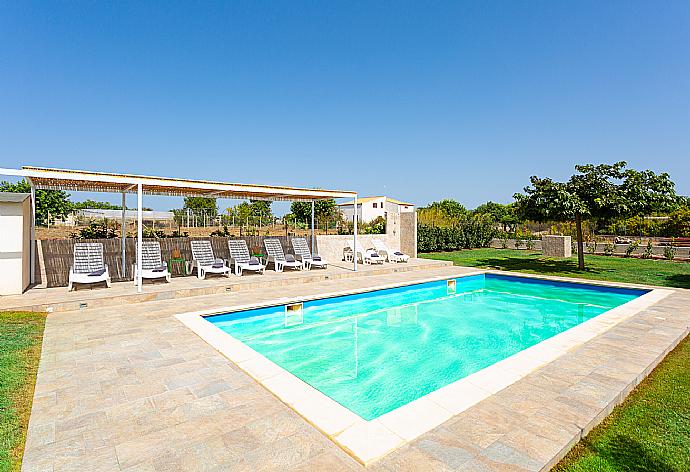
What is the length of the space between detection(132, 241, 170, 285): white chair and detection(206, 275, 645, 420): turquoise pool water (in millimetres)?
3151

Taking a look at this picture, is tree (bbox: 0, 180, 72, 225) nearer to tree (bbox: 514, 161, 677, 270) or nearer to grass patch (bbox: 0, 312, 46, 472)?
grass patch (bbox: 0, 312, 46, 472)

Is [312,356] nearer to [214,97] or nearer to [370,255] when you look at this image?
[370,255]

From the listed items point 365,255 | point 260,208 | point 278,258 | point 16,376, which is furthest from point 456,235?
point 260,208

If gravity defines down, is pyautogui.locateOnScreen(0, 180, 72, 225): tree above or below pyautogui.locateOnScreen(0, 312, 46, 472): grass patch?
above

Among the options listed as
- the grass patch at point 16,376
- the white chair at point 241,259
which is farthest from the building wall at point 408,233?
the grass patch at point 16,376

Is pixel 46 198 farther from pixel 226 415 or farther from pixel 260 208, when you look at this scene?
pixel 226 415

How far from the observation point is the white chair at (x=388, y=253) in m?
14.6

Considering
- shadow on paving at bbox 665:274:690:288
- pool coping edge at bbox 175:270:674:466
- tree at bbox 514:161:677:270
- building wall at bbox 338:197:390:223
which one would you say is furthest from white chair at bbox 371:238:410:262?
building wall at bbox 338:197:390:223

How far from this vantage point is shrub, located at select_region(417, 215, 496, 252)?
1925 centimetres

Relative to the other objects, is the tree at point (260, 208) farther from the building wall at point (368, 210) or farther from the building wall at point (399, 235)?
the building wall at point (399, 235)

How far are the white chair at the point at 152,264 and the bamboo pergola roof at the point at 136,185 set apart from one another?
60.7 inches

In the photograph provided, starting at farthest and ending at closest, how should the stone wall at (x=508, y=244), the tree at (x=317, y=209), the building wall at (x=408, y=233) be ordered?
1. the tree at (x=317, y=209)
2. the stone wall at (x=508, y=244)
3. the building wall at (x=408, y=233)

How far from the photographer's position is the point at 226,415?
10.1 feet

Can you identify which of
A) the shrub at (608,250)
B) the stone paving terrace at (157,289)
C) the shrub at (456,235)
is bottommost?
the stone paving terrace at (157,289)
